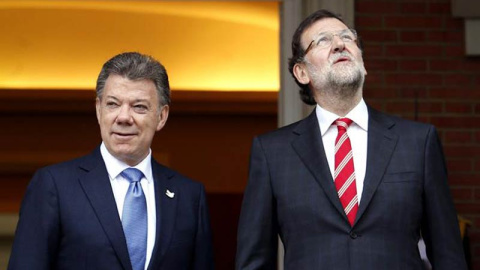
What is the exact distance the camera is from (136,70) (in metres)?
4.33

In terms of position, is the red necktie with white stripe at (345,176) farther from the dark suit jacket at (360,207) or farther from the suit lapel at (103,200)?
the suit lapel at (103,200)

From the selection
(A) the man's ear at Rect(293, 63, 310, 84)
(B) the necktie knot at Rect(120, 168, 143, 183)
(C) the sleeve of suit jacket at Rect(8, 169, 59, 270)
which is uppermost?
(A) the man's ear at Rect(293, 63, 310, 84)

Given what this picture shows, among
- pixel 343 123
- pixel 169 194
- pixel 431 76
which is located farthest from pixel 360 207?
pixel 431 76

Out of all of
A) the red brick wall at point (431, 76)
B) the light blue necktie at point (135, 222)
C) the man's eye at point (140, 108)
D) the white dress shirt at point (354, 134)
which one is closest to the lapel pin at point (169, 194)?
the light blue necktie at point (135, 222)

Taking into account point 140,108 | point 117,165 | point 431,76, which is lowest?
point 117,165

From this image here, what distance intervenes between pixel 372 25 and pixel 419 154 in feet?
7.79

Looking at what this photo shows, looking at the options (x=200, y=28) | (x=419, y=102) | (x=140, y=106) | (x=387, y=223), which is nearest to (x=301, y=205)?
(x=387, y=223)

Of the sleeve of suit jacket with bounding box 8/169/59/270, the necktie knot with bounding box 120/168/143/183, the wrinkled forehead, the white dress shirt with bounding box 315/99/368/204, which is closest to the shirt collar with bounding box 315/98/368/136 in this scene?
the white dress shirt with bounding box 315/99/368/204

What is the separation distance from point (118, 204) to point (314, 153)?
756mm

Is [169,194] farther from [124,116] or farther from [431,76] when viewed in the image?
[431,76]

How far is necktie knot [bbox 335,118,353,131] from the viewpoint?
4.27 meters

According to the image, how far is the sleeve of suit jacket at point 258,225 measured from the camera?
4258mm

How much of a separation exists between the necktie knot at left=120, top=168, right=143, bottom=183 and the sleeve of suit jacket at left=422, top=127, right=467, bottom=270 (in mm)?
1074

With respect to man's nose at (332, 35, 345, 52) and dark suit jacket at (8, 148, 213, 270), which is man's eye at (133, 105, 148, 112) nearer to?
dark suit jacket at (8, 148, 213, 270)
